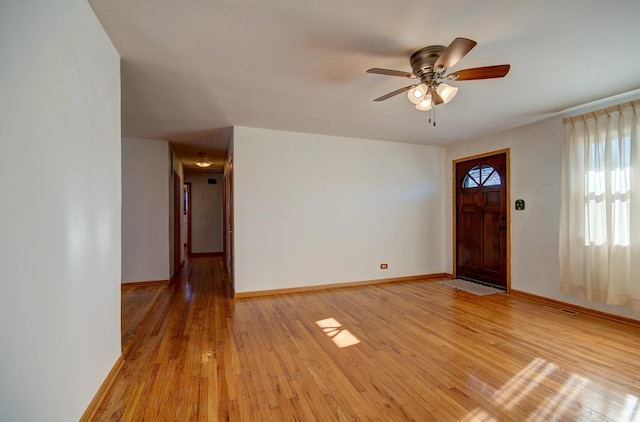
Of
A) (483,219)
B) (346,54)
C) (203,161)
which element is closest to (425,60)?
(346,54)

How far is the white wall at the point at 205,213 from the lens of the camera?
8.02 metres

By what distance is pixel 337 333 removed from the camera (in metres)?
2.83

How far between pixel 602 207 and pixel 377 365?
3.27m

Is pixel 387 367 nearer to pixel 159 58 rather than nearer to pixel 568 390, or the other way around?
pixel 568 390

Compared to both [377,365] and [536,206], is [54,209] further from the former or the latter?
[536,206]

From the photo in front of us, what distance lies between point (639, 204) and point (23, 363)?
4.96 m

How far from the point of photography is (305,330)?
290 cm

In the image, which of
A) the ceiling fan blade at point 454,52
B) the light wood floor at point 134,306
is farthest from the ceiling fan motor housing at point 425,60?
the light wood floor at point 134,306

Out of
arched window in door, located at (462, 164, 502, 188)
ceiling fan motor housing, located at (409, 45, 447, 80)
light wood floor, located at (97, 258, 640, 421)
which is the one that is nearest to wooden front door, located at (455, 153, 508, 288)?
arched window in door, located at (462, 164, 502, 188)

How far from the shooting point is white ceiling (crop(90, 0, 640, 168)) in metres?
1.68

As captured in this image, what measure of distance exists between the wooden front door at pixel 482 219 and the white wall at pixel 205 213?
6.40 m

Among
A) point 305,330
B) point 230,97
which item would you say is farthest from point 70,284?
point 230,97

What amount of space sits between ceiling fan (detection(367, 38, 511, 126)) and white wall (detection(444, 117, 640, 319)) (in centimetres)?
247

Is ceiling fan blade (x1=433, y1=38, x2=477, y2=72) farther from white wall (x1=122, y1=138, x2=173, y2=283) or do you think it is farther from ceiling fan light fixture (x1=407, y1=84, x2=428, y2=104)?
white wall (x1=122, y1=138, x2=173, y2=283)
